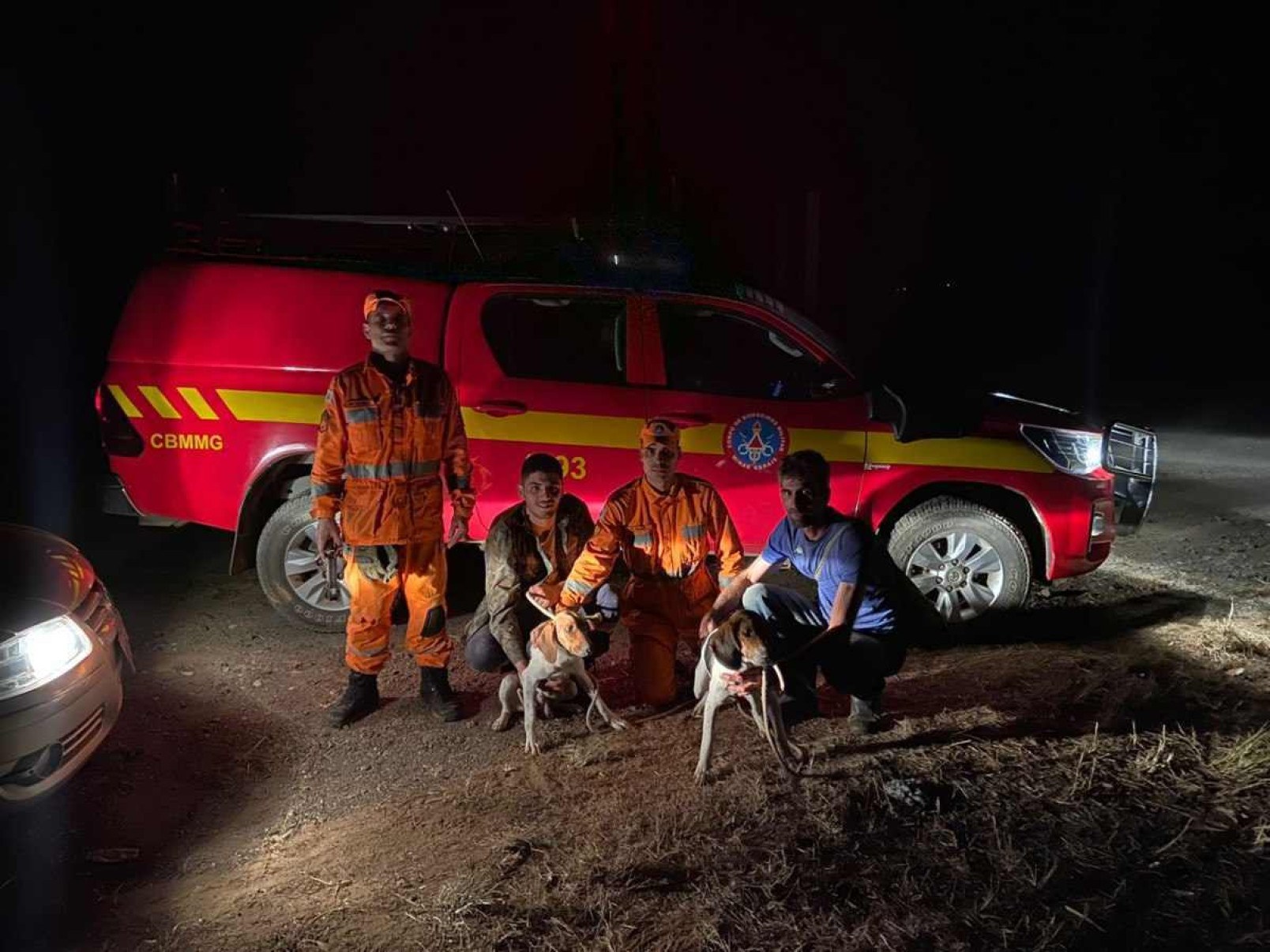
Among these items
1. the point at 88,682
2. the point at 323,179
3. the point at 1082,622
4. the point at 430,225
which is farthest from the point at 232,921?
the point at 323,179

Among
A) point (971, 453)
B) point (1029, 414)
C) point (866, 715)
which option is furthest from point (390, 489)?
point (1029, 414)

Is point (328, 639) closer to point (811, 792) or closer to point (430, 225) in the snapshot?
point (430, 225)

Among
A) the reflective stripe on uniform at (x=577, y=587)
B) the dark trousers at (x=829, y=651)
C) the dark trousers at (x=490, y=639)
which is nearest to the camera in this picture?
the dark trousers at (x=829, y=651)

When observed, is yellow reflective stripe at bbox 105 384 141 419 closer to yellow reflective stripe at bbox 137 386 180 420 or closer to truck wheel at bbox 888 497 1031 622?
yellow reflective stripe at bbox 137 386 180 420

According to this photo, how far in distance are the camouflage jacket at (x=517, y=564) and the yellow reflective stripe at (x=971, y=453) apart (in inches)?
64.4

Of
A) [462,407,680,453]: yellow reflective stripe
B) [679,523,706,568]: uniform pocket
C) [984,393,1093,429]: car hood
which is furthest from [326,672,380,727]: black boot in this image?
[984,393,1093,429]: car hood


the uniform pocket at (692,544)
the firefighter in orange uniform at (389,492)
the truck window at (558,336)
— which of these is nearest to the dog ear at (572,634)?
the uniform pocket at (692,544)

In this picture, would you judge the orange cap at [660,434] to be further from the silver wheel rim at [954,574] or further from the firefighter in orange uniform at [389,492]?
the silver wheel rim at [954,574]

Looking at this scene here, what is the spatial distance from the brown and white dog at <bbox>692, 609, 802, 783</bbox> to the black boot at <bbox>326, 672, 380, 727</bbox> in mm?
1441

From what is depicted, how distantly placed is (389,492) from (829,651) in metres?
1.82

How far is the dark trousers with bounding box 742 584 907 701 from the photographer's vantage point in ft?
11.1

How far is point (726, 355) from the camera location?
4570 millimetres

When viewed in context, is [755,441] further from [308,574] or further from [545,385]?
[308,574]

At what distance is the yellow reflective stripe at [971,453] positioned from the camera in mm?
4441
